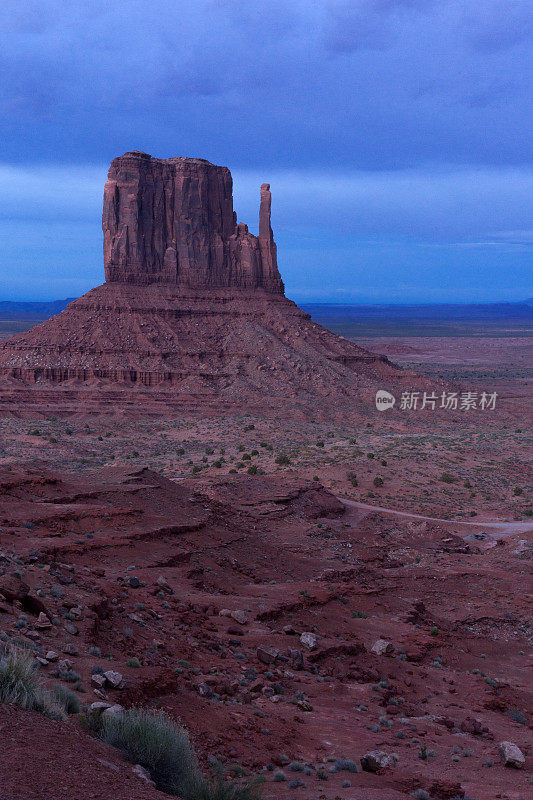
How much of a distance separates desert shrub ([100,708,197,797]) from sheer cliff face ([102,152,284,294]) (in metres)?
75.2

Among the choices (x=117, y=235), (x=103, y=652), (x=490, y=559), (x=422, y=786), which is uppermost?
(x=117, y=235)

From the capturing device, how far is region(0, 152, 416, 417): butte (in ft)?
231

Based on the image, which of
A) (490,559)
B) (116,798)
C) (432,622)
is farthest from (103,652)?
(490,559)

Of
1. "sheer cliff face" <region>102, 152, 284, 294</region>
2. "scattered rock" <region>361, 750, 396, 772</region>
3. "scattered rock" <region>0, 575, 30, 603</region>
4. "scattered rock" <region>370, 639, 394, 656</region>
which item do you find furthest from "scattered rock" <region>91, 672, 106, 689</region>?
"sheer cliff face" <region>102, 152, 284, 294</region>

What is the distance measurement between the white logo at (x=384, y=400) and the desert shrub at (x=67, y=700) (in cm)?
6240

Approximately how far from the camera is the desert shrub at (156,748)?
25.8 feet

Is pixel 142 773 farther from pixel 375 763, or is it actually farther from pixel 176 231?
pixel 176 231

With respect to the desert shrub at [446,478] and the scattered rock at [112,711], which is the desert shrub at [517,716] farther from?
the desert shrub at [446,478]

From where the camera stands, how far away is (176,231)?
82062mm

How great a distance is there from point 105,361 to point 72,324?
6579 mm

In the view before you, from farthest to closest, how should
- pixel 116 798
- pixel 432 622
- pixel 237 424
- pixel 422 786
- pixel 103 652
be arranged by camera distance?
pixel 237 424, pixel 432 622, pixel 103 652, pixel 422 786, pixel 116 798

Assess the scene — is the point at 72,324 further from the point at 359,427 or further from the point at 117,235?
the point at 359,427

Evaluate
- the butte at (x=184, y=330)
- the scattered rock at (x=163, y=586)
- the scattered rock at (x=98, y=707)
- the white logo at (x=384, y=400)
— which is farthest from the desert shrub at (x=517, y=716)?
the white logo at (x=384, y=400)

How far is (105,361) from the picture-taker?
73.2 meters
